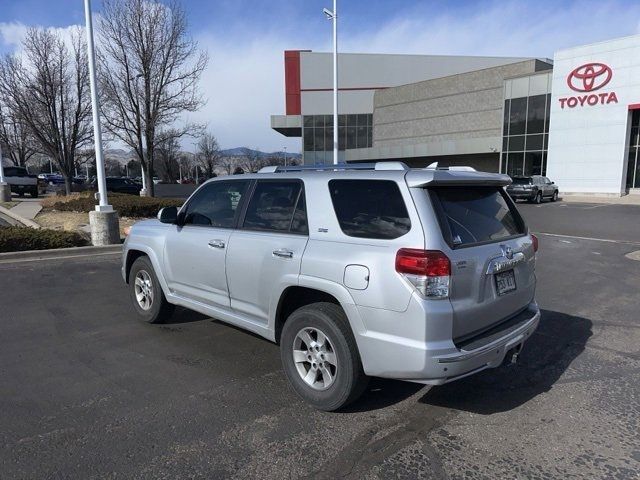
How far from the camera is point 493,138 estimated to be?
43.6 meters

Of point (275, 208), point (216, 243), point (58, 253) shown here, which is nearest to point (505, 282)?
point (275, 208)

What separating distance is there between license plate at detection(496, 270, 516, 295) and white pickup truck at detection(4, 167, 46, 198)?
32.2 metres

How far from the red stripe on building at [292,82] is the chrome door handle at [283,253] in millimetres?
60810

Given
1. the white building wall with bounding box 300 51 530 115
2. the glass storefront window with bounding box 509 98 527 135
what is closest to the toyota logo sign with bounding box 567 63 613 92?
the glass storefront window with bounding box 509 98 527 135

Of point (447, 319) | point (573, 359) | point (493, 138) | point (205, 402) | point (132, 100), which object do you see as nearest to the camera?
point (447, 319)

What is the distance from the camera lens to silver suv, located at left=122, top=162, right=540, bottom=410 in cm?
304

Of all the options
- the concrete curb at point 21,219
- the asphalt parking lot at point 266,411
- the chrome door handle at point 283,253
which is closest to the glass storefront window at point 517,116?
the concrete curb at point 21,219

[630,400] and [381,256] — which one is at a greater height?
[381,256]

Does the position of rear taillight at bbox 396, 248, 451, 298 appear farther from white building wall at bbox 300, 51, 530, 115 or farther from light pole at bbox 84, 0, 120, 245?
white building wall at bbox 300, 51, 530, 115

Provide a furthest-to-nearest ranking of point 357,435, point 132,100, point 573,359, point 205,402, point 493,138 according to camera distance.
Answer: point 493,138
point 132,100
point 573,359
point 205,402
point 357,435

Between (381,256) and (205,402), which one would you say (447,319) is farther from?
(205,402)

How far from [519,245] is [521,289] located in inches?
13.8

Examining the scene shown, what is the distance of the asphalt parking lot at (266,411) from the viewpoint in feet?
9.53

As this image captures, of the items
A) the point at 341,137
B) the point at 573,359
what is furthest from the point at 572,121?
the point at 573,359
